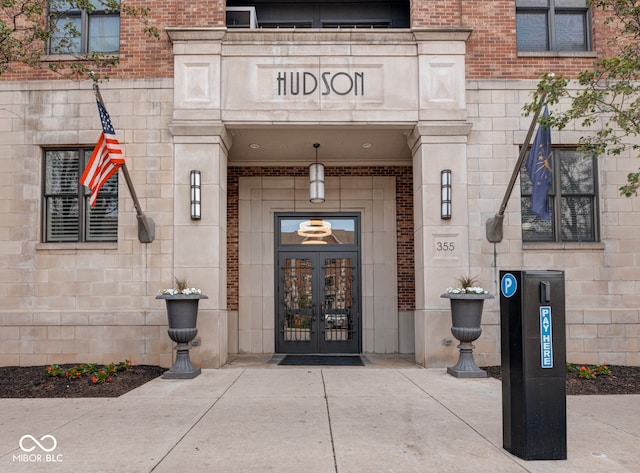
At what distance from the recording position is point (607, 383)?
28.0 feet

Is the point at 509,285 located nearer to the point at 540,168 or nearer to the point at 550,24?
the point at 540,168

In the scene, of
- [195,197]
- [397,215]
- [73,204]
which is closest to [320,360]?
[397,215]

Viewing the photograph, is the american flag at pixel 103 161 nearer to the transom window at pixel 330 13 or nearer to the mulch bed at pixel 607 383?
the transom window at pixel 330 13

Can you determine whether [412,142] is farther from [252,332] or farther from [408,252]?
[252,332]

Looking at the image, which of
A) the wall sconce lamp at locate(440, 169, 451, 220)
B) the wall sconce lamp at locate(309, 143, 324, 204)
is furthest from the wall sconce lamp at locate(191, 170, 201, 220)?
the wall sconce lamp at locate(440, 169, 451, 220)

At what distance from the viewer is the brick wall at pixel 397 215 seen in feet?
42.4

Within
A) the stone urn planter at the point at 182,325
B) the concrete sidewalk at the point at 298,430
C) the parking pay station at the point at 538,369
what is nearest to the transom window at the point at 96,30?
the stone urn planter at the point at 182,325

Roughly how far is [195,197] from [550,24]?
7988 millimetres

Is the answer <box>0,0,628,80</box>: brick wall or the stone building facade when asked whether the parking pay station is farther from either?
<box>0,0,628,80</box>: brick wall

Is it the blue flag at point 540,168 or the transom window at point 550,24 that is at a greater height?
the transom window at point 550,24

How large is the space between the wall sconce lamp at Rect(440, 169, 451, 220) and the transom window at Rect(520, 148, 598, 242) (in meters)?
1.64

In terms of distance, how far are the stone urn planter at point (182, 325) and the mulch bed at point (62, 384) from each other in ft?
1.90

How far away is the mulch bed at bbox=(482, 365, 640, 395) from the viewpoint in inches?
318

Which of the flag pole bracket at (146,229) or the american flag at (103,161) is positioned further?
the flag pole bracket at (146,229)
